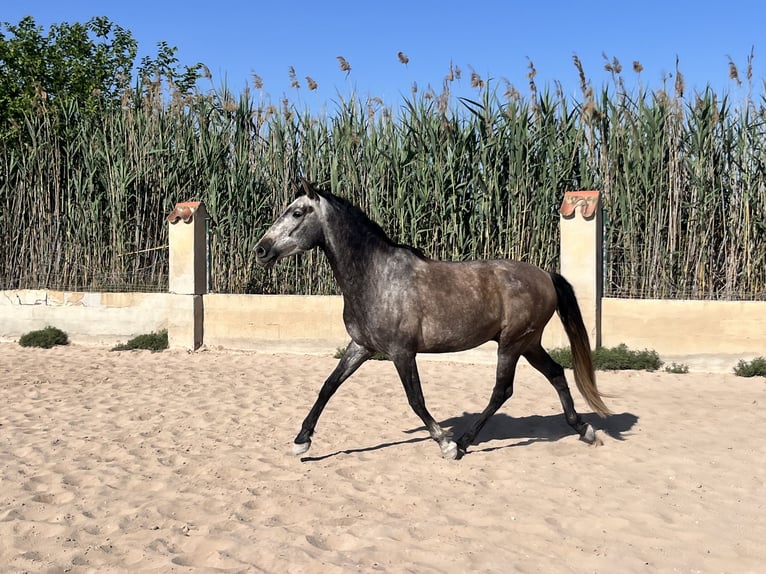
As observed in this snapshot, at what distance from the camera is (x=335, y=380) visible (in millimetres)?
5473

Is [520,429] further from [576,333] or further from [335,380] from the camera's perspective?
[335,380]

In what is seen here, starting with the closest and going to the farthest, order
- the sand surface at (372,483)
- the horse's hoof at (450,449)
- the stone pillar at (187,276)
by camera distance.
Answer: the sand surface at (372,483) → the horse's hoof at (450,449) → the stone pillar at (187,276)

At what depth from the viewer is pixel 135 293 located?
38.5 feet

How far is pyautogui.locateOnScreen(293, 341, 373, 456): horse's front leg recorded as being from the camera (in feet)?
17.8

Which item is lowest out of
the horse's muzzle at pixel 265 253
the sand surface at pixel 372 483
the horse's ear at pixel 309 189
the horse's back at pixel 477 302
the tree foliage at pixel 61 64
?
the sand surface at pixel 372 483

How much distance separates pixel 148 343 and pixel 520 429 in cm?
673

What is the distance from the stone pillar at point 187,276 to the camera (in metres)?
11.2

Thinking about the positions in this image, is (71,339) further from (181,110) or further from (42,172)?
(181,110)

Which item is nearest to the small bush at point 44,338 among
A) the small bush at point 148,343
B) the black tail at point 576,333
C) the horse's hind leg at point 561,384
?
the small bush at point 148,343

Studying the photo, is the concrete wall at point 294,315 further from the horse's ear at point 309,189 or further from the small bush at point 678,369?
the horse's ear at point 309,189

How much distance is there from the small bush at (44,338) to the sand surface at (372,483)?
349 centimetres

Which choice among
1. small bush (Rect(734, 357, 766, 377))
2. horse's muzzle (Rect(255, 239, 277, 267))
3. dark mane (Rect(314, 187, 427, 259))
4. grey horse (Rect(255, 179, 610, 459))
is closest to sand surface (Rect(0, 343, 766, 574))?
small bush (Rect(734, 357, 766, 377))

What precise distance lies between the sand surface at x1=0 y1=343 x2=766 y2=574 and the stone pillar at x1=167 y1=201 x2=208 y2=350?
277 cm

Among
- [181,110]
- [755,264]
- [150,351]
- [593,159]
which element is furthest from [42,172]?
[755,264]
